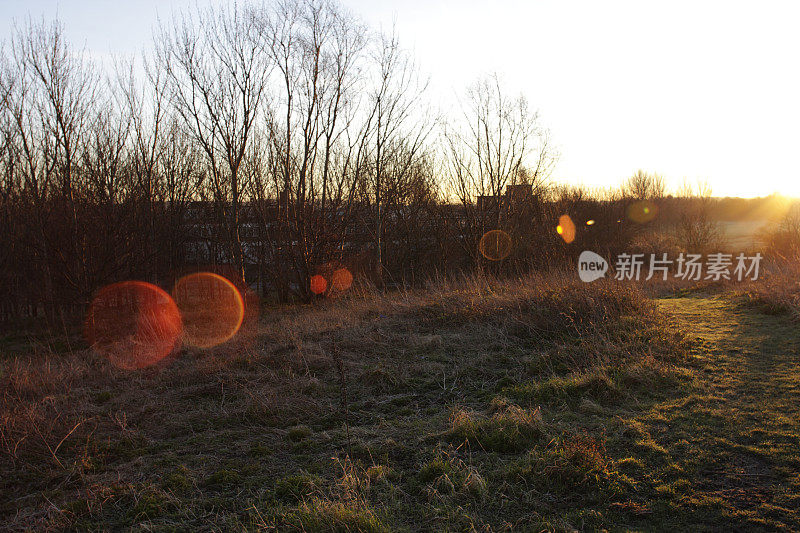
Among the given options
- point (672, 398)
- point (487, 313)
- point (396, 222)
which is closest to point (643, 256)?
point (396, 222)

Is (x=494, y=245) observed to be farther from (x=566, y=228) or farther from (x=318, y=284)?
(x=566, y=228)

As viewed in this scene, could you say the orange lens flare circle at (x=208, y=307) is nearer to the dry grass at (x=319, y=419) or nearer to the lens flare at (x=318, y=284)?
the dry grass at (x=319, y=419)

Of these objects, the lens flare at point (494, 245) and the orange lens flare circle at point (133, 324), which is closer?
the orange lens flare circle at point (133, 324)

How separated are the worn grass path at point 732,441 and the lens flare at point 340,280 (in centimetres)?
984

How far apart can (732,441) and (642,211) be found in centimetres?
2739

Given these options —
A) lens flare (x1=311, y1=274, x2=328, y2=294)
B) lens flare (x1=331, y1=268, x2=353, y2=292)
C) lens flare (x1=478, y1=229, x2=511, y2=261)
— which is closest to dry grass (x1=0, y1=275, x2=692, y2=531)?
lens flare (x1=311, y1=274, x2=328, y2=294)

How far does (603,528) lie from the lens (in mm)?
2613

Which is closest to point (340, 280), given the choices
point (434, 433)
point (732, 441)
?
point (434, 433)

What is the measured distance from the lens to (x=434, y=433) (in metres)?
3.95

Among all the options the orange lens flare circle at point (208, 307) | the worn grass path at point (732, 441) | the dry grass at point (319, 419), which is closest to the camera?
the worn grass path at point (732, 441)

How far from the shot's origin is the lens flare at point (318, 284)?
45.1ft

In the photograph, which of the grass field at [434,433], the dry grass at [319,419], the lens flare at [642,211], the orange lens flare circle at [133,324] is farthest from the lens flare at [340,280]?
the lens flare at [642,211]

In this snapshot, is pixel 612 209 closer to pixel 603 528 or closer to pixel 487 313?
pixel 487 313

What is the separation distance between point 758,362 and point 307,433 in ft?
17.3
